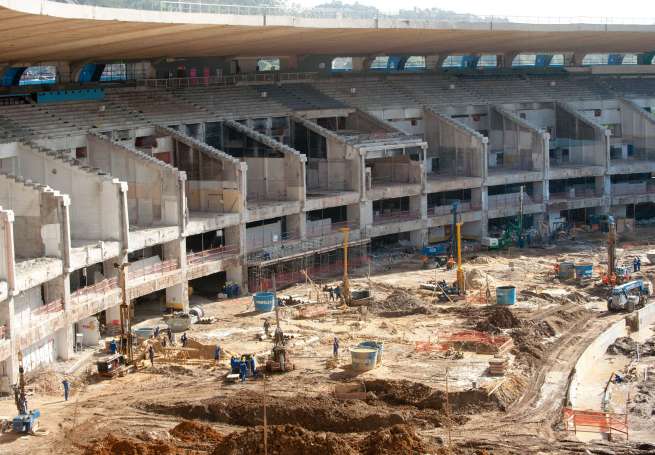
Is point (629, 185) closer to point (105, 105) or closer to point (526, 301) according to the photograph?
point (526, 301)

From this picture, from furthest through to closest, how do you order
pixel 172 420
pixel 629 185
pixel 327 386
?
1. pixel 629 185
2. pixel 327 386
3. pixel 172 420

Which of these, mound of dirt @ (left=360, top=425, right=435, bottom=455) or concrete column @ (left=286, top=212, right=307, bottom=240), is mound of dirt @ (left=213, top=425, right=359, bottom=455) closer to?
mound of dirt @ (left=360, top=425, right=435, bottom=455)

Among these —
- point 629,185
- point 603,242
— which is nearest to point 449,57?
point 629,185

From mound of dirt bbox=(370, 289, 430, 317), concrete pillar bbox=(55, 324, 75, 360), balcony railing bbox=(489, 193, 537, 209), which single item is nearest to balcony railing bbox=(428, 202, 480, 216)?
balcony railing bbox=(489, 193, 537, 209)

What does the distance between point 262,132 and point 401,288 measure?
552 inches

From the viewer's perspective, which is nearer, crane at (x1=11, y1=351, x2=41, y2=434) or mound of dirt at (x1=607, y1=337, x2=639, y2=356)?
crane at (x1=11, y1=351, x2=41, y2=434)

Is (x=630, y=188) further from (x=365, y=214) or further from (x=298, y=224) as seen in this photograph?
(x=298, y=224)

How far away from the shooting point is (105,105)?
5834 centimetres

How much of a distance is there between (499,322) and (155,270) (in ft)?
44.9

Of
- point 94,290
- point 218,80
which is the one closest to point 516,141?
point 218,80

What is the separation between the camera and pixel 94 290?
46.1 meters

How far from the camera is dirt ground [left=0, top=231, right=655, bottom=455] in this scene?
33.1m

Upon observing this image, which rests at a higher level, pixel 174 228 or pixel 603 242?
pixel 174 228

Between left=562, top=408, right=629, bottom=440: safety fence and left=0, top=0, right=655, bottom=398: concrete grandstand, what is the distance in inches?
665
